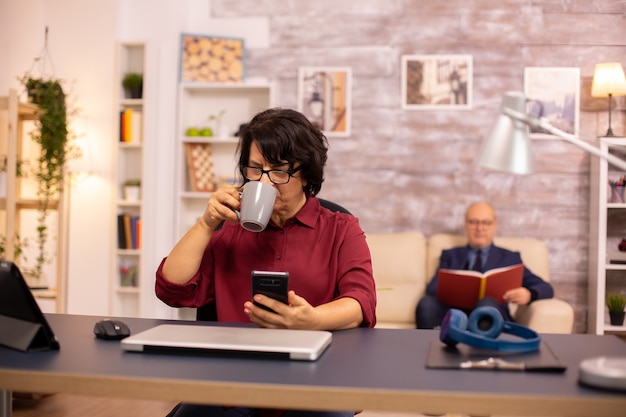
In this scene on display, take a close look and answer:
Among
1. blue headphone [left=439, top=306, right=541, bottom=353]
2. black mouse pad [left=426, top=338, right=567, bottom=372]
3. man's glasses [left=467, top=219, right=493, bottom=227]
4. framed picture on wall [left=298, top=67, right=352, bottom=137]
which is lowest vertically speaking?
black mouse pad [left=426, top=338, right=567, bottom=372]

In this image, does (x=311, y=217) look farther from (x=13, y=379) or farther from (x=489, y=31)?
(x=489, y=31)

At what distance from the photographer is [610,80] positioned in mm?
4512

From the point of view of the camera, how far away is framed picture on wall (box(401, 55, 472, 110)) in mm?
4832

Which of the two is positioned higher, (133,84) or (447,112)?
(133,84)

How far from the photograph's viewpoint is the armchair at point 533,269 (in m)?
3.88

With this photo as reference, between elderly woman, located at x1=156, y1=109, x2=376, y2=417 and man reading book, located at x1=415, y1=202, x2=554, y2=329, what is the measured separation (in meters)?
2.25

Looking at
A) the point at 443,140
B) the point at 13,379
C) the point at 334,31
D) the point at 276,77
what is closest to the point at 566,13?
the point at 443,140

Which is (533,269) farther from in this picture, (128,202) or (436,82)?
(128,202)

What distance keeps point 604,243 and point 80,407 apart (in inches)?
120

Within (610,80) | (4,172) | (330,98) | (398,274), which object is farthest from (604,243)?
(4,172)

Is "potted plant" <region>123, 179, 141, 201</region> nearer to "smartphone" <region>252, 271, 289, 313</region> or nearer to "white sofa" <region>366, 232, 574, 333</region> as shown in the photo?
"white sofa" <region>366, 232, 574, 333</region>

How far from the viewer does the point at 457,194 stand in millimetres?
4840

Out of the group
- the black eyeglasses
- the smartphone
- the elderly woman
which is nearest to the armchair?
the elderly woman

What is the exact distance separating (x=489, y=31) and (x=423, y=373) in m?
3.98
